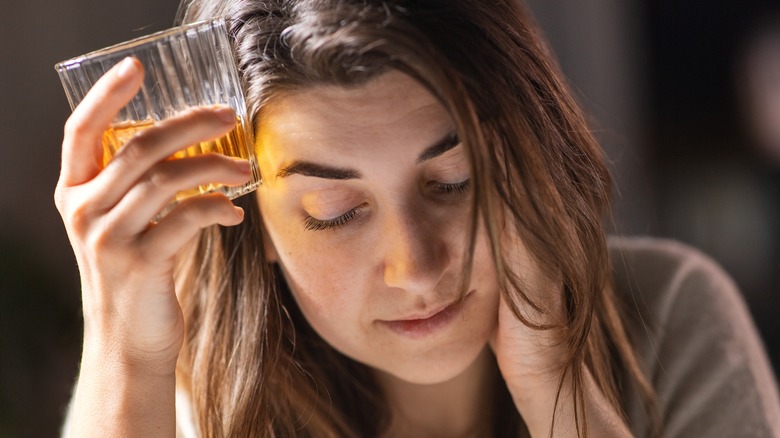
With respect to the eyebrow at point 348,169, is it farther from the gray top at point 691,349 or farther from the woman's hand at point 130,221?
the gray top at point 691,349

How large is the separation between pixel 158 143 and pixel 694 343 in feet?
2.83

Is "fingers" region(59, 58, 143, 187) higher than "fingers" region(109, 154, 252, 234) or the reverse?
higher

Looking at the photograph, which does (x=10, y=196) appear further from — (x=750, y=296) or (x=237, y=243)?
(x=750, y=296)

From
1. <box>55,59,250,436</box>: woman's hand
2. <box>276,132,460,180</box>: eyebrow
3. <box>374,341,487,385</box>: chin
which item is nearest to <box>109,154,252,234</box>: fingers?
<box>55,59,250,436</box>: woman's hand

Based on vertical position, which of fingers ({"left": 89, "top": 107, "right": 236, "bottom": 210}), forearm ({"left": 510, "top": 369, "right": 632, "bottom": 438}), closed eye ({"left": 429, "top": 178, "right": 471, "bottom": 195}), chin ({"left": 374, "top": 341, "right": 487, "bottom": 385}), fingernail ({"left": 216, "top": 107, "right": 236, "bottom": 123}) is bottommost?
forearm ({"left": 510, "top": 369, "right": 632, "bottom": 438})

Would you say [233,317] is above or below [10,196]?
below

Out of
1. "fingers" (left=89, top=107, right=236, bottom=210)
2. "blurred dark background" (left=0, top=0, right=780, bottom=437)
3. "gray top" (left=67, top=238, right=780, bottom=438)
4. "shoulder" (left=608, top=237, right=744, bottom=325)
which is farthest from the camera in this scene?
"blurred dark background" (left=0, top=0, right=780, bottom=437)

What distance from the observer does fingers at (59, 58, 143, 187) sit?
742 mm

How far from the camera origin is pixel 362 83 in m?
0.84

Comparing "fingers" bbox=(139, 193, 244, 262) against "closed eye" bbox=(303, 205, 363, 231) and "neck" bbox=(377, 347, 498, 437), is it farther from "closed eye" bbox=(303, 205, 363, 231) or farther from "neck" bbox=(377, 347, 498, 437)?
"neck" bbox=(377, 347, 498, 437)

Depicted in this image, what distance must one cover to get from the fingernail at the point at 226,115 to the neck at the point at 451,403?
57 centimetres

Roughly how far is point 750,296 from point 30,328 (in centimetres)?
182

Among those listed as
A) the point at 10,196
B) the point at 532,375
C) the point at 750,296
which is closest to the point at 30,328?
the point at 10,196

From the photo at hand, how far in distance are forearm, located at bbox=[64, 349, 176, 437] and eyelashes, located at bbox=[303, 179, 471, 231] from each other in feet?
0.73
